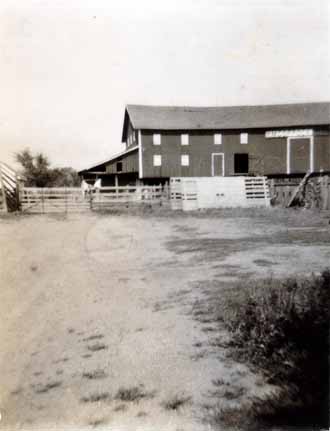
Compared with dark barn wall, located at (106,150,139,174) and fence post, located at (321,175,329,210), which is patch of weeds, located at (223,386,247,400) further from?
dark barn wall, located at (106,150,139,174)

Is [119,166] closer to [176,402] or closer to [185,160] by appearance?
[185,160]

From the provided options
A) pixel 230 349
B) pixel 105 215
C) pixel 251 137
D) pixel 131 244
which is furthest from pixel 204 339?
pixel 251 137

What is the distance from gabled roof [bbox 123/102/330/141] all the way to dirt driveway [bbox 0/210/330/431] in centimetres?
2501

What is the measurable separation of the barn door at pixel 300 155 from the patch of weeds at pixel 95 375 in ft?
113

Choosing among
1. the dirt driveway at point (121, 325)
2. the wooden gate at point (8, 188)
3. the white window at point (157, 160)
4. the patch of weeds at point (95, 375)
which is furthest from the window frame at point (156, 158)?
the patch of weeds at point (95, 375)

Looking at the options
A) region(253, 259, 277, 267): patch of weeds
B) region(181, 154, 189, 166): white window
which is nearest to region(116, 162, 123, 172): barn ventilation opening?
region(181, 154, 189, 166): white window

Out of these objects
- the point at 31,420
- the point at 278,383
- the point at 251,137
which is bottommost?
the point at 31,420

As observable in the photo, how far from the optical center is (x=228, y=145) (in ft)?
119

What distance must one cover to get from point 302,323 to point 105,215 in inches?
619

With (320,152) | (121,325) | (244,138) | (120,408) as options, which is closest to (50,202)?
(121,325)

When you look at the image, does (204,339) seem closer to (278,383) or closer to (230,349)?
(230,349)

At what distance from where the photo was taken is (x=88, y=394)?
12.5 feet

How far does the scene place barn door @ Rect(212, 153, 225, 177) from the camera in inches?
1431

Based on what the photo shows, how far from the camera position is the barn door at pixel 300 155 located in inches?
1398
